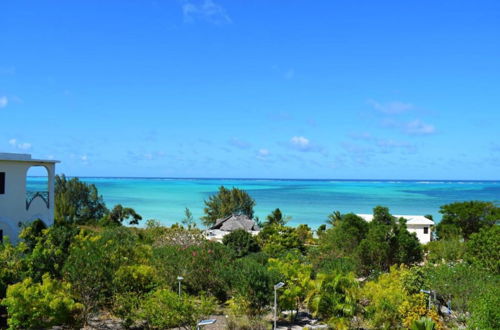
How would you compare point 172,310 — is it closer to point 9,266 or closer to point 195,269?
point 195,269

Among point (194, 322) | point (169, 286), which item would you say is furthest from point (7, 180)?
point (194, 322)

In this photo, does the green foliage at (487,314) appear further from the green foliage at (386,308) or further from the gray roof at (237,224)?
the gray roof at (237,224)

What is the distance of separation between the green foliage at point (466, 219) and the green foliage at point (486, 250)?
13127 millimetres

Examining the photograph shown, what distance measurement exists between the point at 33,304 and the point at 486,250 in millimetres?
15043

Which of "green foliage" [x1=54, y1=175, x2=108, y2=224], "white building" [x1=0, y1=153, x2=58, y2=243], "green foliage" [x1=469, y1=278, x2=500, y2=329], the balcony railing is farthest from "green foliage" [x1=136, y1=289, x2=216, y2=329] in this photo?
"green foliage" [x1=54, y1=175, x2=108, y2=224]

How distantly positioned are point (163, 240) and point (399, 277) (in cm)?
1037

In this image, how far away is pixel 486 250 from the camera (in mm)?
17578

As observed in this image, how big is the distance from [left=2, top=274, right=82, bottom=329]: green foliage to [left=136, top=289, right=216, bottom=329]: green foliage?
1.87 meters

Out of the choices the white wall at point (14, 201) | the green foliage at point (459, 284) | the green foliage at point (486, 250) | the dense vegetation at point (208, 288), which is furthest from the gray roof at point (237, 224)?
the green foliage at point (459, 284)

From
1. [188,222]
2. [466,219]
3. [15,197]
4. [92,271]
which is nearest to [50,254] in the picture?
[92,271]

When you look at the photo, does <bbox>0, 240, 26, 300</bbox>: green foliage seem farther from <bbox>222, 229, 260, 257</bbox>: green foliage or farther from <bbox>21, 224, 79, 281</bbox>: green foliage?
<bbox>222, 229, 260, 257</bbox>: green foliage

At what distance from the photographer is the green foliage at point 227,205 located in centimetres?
5138

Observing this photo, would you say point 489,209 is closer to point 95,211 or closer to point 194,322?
point 194,322

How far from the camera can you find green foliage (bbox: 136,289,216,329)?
11.8 meters
